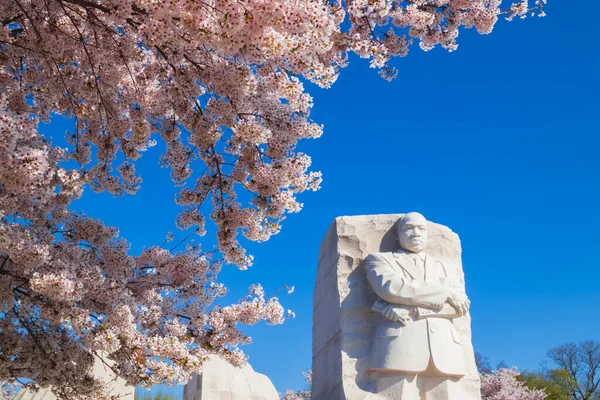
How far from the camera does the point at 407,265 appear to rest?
6.60 meters

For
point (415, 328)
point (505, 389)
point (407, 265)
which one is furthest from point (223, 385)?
point (505, 389)

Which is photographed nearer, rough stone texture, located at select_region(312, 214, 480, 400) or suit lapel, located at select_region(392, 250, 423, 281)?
rough stone texture, located at select_region(312, 214, 480, 400)

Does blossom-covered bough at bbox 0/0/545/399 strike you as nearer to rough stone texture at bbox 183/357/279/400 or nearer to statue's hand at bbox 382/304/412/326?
statue's hand at bbox 382/304/412/326

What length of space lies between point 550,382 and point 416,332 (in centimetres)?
2175

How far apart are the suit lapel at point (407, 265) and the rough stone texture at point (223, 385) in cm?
483

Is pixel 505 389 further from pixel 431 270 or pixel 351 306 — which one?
pixel 351 306

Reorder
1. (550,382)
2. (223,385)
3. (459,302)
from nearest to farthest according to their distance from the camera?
(459,302) < (223,385) < (550,382)

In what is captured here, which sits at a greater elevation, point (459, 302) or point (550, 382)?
point (550, 382)

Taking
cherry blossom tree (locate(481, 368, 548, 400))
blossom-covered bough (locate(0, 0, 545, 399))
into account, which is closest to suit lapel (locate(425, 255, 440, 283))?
blossom-covered bough (locate(0, 0, 545, 399))

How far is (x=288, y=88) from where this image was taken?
4742 millimetres

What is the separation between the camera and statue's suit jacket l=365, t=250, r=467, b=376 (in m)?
6.00

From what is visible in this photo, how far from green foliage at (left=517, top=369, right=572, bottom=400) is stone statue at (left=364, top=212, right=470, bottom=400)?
18.5 metres

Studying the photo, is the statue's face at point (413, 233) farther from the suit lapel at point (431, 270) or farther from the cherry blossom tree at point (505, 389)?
the cherry blossom tree at point (505, 389)

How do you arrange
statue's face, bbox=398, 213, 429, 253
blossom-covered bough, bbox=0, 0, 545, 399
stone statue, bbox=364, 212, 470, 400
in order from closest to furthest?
blossom-covered bough, bbox=0, 0, 545, 399 < stone statue, bbox=364, 212, 470, 400 < statue's face, bbox=398, 213, 429, 253
